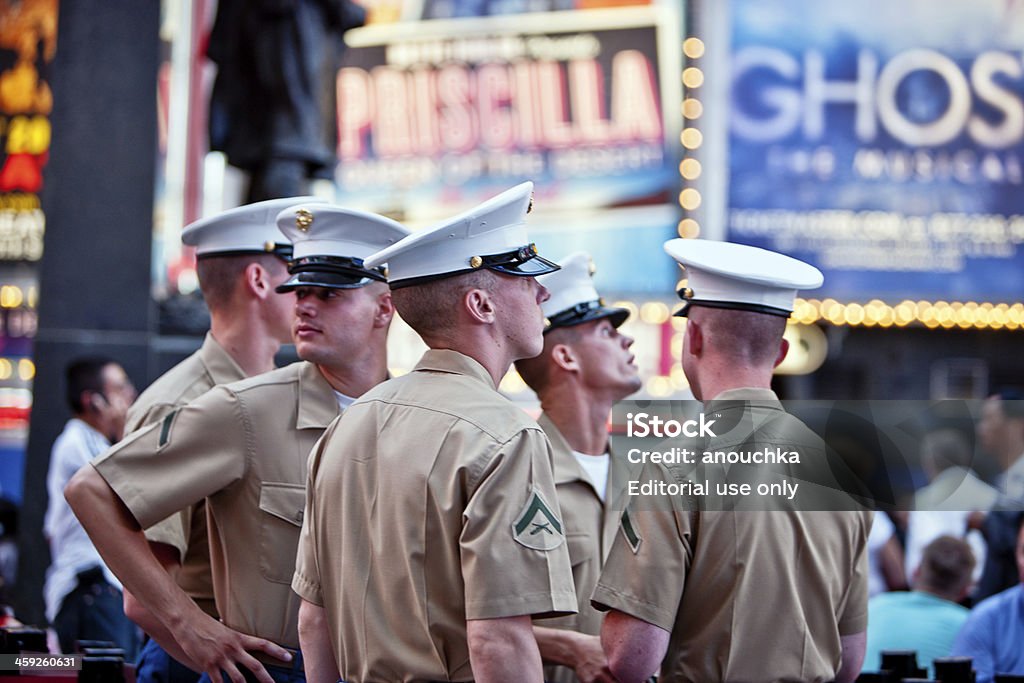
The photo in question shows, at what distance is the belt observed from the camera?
302cm

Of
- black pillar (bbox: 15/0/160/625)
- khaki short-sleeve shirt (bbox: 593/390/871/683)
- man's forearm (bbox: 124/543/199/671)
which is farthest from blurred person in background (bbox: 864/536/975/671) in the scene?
black pillar (bbox: 15/0/160/625)

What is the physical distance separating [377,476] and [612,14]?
10332 millimetres

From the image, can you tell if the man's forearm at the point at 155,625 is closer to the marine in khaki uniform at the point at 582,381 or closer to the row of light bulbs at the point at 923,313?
the marine in khaki uniform at the point at 582,381

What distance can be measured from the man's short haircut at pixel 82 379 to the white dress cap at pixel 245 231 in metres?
2.26

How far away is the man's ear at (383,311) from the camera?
334 centimetres

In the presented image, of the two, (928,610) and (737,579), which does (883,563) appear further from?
(737,579)

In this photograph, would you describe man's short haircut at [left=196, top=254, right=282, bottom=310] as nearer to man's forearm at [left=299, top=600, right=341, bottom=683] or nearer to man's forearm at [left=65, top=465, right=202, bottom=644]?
man's forearm at [left=65, top=465, right=202, bottom=644]

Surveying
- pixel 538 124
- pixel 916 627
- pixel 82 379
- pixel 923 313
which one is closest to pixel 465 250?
pixel 916 627

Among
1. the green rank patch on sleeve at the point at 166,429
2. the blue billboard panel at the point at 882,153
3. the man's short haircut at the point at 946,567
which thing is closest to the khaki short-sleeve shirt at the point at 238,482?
the green rank patch on sleeve at the point at 166,429

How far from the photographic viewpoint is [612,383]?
3.90 metres

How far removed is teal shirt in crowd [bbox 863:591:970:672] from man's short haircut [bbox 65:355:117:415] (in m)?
3.41

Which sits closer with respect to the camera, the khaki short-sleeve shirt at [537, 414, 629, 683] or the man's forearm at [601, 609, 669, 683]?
the man's forearm at [601, 609, 669, 683]

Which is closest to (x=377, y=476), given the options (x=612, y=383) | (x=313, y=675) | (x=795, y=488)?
(x=313, y=675)

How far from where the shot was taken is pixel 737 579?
2.73 metres
